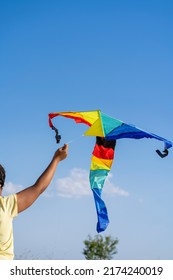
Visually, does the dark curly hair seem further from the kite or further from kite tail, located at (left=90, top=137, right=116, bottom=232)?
kite tail, located at (left=90, top=137, right=116, bottom=232)

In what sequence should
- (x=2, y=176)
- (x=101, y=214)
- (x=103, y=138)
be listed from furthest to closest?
(x=103, y=138), (x=101, y=214), (x=2, y=176)

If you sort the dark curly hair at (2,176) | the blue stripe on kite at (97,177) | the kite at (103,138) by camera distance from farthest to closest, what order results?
the blue stripe on kite at (97,177) < the kite at (103,138) < the dark curly hair at (2,176)

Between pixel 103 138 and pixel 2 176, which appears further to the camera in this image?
pixel 103 138

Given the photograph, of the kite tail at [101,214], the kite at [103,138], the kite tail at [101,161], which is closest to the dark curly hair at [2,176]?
the kite tail at [101,214]

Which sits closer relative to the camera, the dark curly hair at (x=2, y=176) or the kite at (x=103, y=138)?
the dark curly hair at (x=2, y=176)

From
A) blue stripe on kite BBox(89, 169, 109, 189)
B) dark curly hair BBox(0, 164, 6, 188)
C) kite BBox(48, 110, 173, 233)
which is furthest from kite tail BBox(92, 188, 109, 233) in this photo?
dark curly hair BBox(0, 164, 6, 188)

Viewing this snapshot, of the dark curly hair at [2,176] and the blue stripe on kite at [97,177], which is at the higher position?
the blue stripe on kite at [97,177]

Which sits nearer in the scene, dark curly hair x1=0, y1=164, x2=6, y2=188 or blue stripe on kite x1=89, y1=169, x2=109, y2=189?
dark curly hair x1=0, y1=164, x2=6, y2=188

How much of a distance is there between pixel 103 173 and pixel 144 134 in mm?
1025

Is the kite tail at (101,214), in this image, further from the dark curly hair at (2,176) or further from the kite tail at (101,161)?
the dark curly hair at (2,176)

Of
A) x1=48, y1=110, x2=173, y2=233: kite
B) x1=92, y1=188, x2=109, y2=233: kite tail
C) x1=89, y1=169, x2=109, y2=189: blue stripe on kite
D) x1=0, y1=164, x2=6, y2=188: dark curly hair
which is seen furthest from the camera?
x1=89, y1=169, x2=109, y2=189: blue stripe on kite

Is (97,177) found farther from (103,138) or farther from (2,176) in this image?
(2,176)

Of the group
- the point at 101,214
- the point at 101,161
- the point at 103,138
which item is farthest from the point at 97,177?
the point at 101,214
